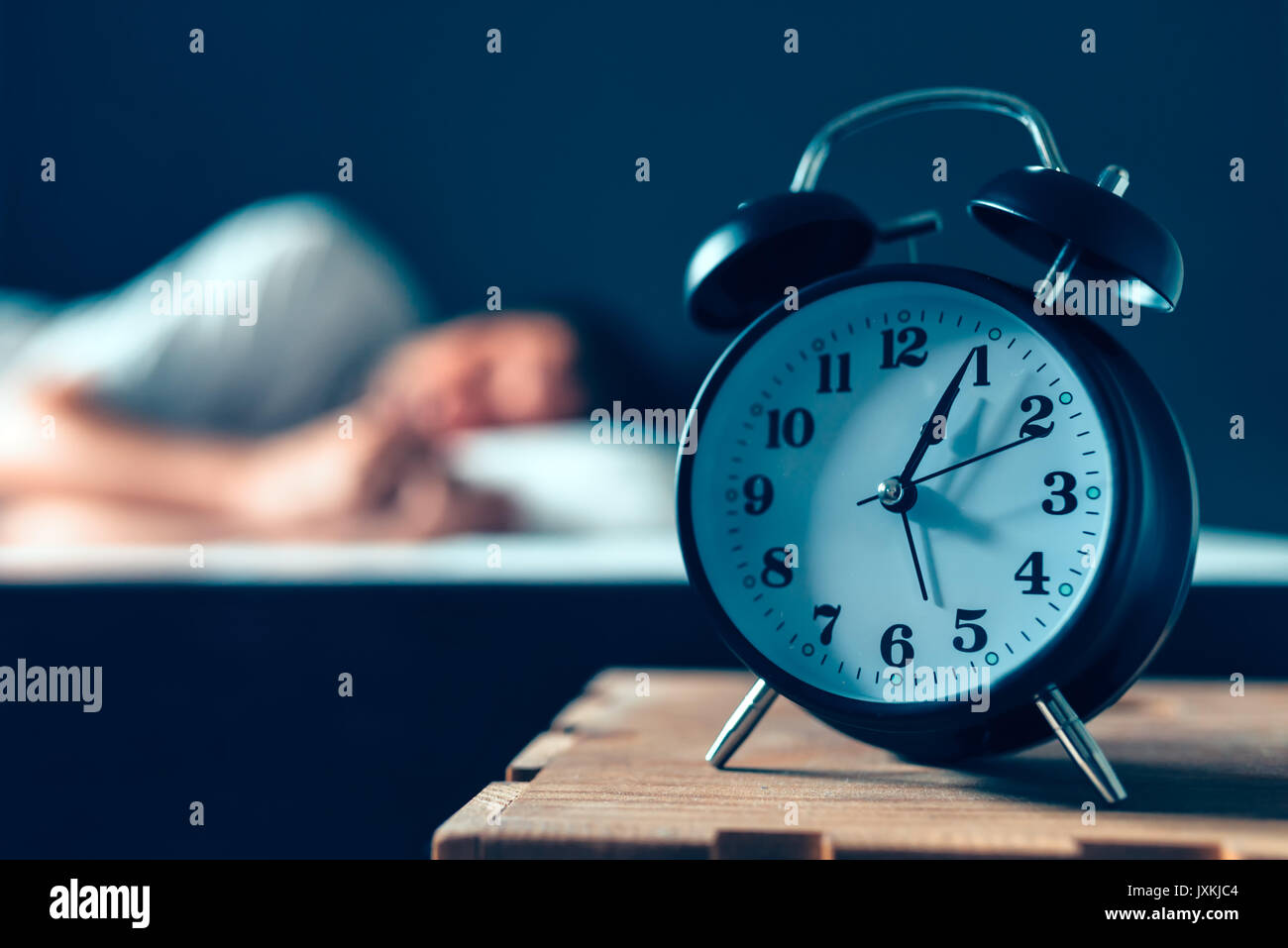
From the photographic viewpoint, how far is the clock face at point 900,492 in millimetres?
598

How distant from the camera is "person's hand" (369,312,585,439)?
1.70 meters

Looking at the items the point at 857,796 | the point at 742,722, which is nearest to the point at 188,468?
the point at 742,722

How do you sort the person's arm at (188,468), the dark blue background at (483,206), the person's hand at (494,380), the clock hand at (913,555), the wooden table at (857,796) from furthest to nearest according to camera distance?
1. the person's hand at (494,380)
2. the person's arm at (188,468)
3. the dark blue background at (483,206)
4. the clock hand at (913,555)
5. the wooden table at (857,796)

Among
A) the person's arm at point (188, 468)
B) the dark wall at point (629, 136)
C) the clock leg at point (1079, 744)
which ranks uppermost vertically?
the dark wall at point (629, 136)

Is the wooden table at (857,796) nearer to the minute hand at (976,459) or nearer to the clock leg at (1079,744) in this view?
the clock leg at (1079,744)

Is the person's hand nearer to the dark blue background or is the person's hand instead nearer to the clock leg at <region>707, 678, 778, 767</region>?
the dark blue background

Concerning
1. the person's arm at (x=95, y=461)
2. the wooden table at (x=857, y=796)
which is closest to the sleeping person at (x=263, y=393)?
the person's arm at (x=95, y=461)

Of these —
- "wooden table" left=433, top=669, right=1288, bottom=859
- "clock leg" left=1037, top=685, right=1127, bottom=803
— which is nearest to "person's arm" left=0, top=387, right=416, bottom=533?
"wooden table" left=433, top=669, right=1288, bottom=859

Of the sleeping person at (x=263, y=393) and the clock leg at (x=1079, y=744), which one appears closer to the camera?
the clock leg at (x=1079, y=744)

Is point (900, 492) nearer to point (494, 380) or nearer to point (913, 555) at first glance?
point (913, 555)

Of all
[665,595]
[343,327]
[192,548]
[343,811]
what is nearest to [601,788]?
[665,595]

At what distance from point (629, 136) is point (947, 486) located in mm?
1396

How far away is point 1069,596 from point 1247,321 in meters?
1.34

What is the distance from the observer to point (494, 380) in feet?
5.62
